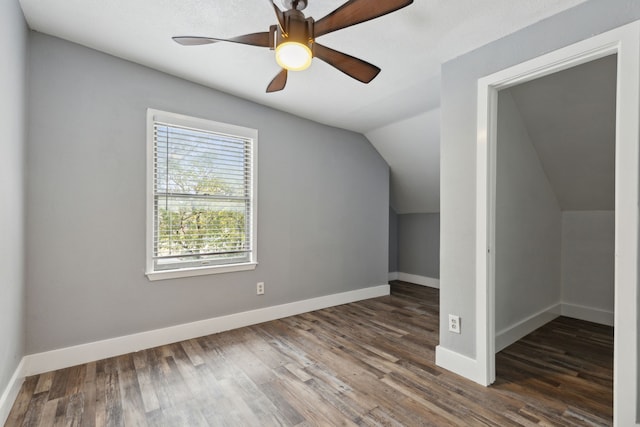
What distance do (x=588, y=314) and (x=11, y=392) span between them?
508 cm

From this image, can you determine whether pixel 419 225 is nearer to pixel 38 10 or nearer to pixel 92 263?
pixel 92 263

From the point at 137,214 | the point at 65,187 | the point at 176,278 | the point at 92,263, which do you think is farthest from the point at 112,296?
the point at 65,187

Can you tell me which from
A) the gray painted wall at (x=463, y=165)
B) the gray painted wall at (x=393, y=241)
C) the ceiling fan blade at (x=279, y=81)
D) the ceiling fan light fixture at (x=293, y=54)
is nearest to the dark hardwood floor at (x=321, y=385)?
the gray painted wall at (x=463, y=165)

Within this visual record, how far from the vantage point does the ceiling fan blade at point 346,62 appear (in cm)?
178

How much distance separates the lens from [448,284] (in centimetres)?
237

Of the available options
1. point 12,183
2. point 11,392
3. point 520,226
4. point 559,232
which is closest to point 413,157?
point 520,226

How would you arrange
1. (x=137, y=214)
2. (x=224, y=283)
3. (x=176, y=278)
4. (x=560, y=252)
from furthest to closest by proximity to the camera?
(x=560, y=252) → (x=224, y=283) → (x=176, y=278) → (x=137, y=214)

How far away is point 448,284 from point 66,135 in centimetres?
311

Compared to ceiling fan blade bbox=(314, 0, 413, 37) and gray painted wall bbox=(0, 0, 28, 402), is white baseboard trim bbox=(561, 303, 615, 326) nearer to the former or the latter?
ceiling fan blade bbox=(314, 0, 413, 37)

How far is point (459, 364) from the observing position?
2.25 meters

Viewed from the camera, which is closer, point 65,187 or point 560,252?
point 65,187

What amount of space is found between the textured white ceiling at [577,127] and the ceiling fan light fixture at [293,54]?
2009 millimetres

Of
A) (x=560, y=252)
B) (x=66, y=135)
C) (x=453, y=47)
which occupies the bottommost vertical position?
(x=560, y=252)

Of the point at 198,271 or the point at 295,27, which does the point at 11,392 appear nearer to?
the point at 198,271
